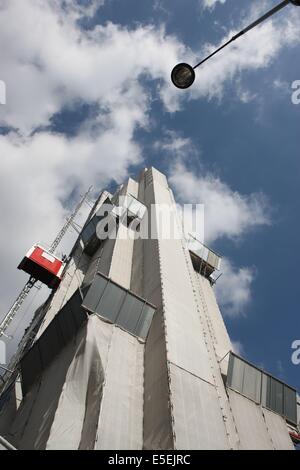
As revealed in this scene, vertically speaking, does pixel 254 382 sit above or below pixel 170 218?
below

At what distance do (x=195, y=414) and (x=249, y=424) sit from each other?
6870mm

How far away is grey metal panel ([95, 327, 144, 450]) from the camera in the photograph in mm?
15555

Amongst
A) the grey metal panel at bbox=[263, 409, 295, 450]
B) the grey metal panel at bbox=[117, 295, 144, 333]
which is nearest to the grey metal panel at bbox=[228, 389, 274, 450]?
the grey metal panel at bbox=[263, 409, 295, 450]

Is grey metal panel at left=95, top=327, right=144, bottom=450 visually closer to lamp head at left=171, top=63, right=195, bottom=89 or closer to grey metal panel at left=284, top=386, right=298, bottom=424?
grey metal panel at left=284, top=386, right=298, bottom=424

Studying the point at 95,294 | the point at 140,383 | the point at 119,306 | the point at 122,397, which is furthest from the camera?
the point at 119,306

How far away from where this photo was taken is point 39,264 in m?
38.3

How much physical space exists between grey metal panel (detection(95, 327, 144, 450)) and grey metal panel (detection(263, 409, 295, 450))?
10.2 metres

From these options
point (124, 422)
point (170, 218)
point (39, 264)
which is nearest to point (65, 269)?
point (39, 264)

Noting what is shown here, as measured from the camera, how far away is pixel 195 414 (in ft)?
55.2

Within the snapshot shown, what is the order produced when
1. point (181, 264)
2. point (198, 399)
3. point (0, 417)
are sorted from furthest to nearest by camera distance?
point (181, 264) < point (0, 417) < point (198, 399)

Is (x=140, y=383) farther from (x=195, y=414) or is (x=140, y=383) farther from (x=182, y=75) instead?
(x=182, y=75)

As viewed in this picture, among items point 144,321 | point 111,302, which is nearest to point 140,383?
point 144,321
